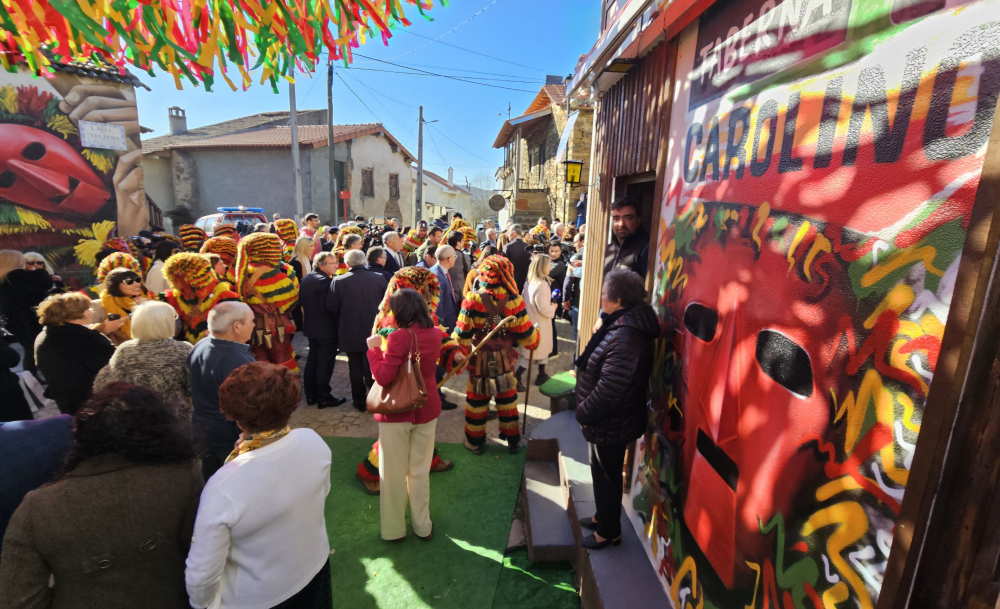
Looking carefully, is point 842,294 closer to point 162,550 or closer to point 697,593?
point 697,593

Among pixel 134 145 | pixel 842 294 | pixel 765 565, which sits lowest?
pixel 765 565

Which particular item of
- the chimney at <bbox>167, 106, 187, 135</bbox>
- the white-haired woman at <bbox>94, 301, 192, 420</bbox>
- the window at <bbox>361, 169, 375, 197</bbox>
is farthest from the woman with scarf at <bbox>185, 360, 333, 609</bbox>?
the chimney at <bbox>167, 106, 187, 135</bbox>

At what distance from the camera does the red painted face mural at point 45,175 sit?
31.4ft

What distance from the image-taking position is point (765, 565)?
1651 mm

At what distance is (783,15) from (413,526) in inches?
148

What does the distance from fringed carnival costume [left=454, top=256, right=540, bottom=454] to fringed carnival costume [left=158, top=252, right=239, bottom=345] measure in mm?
2379

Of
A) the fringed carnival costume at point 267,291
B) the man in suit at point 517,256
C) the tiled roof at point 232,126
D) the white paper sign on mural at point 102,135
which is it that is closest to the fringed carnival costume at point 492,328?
the fringed carnival costume at point 267,291

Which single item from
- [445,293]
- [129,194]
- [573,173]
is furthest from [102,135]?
[573,173]

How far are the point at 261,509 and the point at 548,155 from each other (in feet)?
60.0

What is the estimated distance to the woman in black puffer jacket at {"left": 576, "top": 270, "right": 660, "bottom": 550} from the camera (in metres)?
2.48

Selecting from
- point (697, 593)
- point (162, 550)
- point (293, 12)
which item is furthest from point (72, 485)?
point (697, 593)

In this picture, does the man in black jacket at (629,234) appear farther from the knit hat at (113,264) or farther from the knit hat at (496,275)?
the knit hat at (113,264)

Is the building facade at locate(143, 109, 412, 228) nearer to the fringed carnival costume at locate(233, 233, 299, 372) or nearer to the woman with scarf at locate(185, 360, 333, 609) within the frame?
the fringed carnival costume at locate(233, 233, 299, 372)

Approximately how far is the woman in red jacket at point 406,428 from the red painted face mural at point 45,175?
11.6 metres
